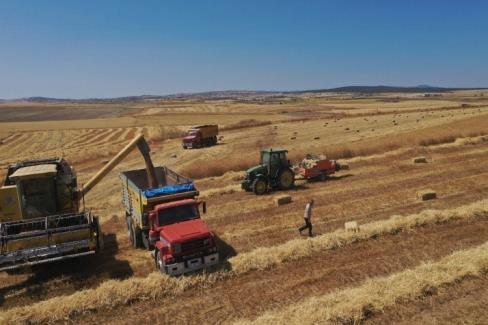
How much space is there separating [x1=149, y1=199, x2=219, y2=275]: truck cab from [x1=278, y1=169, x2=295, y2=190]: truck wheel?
1060 centimetres

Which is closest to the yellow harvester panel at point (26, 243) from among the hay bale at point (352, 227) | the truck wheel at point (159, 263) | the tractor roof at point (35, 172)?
the tractor roof at point (35, 172)

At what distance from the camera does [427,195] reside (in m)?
19.9

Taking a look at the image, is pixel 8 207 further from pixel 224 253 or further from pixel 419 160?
pixel 419 160

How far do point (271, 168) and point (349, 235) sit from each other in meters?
9.62

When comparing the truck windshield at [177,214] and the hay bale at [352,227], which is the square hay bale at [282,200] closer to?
the hay bale at [352,227]

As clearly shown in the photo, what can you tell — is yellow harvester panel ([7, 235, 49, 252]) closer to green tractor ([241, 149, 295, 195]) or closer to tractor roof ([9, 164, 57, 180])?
tractor roof ([9, 164, 57, 180])

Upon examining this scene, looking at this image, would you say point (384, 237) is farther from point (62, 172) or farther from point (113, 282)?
point (62, 172)

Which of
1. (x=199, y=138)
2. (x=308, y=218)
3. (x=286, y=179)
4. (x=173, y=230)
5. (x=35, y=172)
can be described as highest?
(x=35, y=172)

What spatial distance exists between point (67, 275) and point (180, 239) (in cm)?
432

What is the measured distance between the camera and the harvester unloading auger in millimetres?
12750

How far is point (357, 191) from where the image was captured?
22547 millimetres

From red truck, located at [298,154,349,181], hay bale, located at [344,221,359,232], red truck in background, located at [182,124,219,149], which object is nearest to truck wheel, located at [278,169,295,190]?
red truck, located at [298,154,349,181]

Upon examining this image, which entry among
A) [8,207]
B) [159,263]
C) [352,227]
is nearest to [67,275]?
[159,263]

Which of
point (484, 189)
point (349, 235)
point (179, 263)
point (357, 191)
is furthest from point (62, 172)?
point (484, 189)
